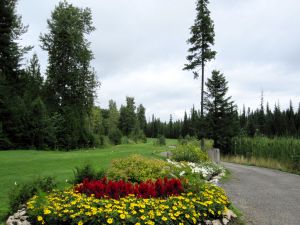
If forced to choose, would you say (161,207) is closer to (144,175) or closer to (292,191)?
(144,175)

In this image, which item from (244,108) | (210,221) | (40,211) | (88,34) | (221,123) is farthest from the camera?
(244,108)

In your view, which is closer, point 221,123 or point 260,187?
point 260,187

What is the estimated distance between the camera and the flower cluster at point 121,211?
192 inches

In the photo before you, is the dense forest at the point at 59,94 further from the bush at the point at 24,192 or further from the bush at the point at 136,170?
the bush at the point at 24,192

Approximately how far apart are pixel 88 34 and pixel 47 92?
942 cm

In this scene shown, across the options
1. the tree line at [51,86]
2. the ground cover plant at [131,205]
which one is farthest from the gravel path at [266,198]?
the tree line at [51,86]

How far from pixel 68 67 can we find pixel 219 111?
18001 mm

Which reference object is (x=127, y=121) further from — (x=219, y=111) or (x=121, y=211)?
(x=121, y=211)

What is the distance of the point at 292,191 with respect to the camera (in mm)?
9938

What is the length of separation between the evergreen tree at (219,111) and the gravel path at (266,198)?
13.2 metres

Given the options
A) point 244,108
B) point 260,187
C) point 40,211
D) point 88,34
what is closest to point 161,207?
point 40,211

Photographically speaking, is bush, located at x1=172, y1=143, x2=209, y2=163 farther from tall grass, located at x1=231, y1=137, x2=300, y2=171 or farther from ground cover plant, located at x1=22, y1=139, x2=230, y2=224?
ground cover plant, located at x1=22, y1=139, x2=230, y2=224

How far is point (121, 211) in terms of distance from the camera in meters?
4.88

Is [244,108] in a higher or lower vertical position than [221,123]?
higher
